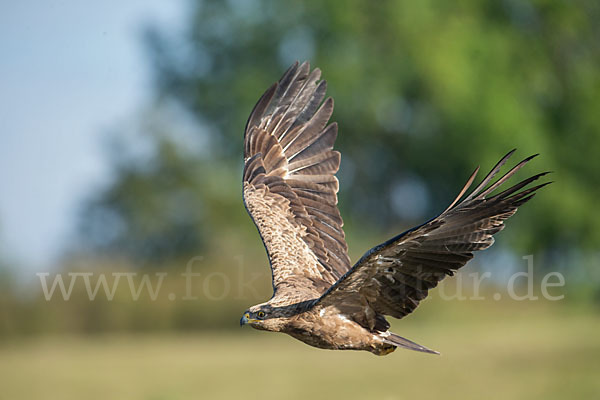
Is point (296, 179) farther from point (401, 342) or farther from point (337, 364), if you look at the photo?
point (337, 364)

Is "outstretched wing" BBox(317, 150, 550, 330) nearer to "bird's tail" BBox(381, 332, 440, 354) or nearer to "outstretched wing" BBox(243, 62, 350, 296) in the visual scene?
"bird's tail" BBox(381, 332, 440, 354)

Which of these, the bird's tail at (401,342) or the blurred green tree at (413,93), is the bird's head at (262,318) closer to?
the bird's tail at (401,342)

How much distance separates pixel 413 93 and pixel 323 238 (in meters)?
25.4

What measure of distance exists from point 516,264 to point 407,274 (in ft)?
85.5

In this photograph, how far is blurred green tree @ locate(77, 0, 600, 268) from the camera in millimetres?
30375

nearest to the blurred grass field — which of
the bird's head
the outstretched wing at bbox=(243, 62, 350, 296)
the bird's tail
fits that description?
the outstretched wing at bbox=(243, 62, 350, 296)

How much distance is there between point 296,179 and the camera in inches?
364

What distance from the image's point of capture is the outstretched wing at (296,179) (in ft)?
28.0

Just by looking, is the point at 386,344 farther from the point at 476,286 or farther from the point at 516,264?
the point at 516,264

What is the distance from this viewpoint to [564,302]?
30.4 m

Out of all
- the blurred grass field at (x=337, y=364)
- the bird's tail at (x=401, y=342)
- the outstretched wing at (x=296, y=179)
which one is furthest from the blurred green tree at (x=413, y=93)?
the bird's tail at (x=401, y=342)

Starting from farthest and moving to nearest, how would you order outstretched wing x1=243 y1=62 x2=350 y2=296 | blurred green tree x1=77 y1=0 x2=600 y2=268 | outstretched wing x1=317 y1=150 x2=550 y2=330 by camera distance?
blurred green tree x1=77 y1=0 x2=600 y2=268 < outstretched wing x1=243 y1=62 x2=350 y2=296 < outstretched wing x1=317 y1=150 x2=550 y2=330

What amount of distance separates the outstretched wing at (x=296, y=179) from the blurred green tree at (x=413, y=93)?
63.6 ft

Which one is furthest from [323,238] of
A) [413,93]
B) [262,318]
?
[413,93]
